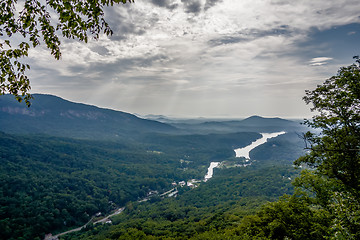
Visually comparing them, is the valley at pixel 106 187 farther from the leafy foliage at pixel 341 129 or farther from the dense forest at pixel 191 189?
the leafy foliage at pixel 341 129

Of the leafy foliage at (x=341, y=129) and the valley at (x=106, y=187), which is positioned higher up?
the leafy foliage at (x=341, y=129)

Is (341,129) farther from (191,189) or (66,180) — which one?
(66,180)

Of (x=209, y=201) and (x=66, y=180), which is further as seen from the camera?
(x=66, y=180)

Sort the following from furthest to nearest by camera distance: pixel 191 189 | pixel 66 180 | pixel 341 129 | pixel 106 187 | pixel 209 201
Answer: pixel 191 189
pixel 106 187
pixel 66 180
pixel 209 201
pixel 341 129

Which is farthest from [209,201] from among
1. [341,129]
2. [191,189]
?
[341,129]

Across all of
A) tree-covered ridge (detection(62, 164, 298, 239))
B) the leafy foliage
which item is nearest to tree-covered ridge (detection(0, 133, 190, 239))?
tree-covered ridge (detection(62, 164, 298, 239))

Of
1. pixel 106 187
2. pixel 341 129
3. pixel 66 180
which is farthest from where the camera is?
pixel 106 187

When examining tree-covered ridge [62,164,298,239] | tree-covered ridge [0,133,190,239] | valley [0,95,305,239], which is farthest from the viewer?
tree-covered ridge [0,133,190,239]

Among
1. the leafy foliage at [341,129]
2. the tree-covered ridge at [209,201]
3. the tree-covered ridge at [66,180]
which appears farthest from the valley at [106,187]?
the leafy foliage at [341,129]

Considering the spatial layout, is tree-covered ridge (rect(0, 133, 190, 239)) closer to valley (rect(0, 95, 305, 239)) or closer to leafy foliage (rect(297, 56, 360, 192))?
valley (rect(0, 95, 305, 239))

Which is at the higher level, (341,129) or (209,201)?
(341,129)

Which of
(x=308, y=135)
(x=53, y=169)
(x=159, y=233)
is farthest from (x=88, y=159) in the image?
(x=308, y=135)

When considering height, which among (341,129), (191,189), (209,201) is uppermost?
(341,129)
